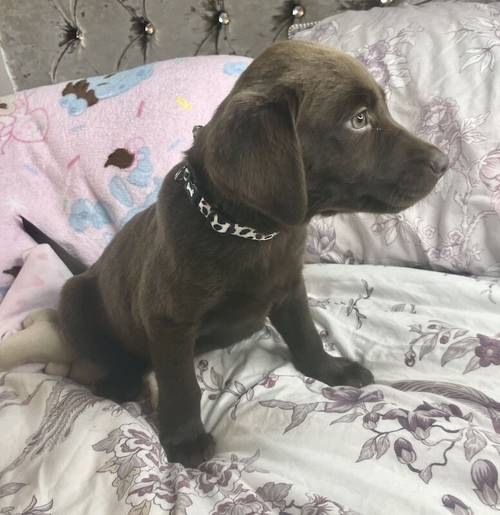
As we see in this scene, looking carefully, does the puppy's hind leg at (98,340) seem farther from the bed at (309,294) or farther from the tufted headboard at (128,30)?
the tufted headboard at (128,30)

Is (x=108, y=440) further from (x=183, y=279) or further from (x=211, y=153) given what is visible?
(x=211, y=153)

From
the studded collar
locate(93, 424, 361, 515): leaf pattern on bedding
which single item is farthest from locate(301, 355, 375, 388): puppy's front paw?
the studded collar

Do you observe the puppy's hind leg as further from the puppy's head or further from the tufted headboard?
the tufted headboard

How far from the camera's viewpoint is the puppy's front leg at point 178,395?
1.15 m

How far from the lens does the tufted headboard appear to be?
6.32 ft

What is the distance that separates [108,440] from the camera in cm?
114

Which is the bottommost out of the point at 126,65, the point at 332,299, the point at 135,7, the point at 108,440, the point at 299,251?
the point at 332,299

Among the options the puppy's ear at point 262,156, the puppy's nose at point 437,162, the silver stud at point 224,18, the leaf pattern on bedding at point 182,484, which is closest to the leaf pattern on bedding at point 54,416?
the leaf pattern on bedding at point 182,484

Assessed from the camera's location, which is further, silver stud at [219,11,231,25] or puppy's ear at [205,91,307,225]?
silver stud at [219,11,231,25]

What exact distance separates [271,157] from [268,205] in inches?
3.1

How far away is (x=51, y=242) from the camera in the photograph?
1.70 meters

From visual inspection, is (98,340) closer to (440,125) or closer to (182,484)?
(182,484)

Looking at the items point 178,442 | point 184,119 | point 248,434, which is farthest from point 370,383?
point 184,119

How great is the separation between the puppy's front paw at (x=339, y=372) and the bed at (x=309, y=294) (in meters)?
0.04
